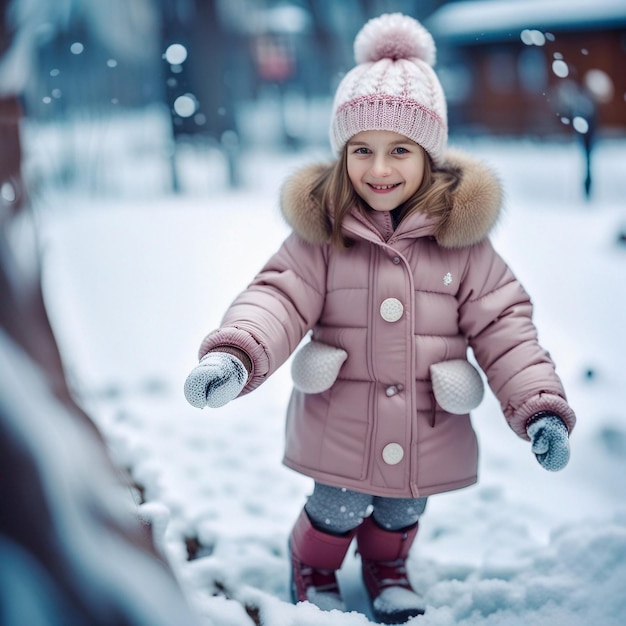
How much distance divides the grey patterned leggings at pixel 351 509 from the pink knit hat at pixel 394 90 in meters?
0.76

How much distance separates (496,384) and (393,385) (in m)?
0.21

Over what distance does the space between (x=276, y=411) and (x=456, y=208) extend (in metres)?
1.47

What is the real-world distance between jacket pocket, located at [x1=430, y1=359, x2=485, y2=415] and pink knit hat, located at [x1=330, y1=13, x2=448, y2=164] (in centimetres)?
46

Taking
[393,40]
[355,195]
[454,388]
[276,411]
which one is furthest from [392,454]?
[276,411]

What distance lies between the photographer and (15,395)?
900 mm

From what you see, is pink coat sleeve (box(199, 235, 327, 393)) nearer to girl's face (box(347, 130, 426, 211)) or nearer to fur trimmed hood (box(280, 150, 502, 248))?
fur trimmed hood (box(280, 150, 502, 248))

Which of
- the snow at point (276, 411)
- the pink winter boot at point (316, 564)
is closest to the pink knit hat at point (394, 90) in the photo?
the snow at point (276, 411)

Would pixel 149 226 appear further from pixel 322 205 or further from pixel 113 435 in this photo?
pixel 322 205

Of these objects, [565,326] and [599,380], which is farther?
[565,326]

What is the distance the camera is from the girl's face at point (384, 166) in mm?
1412

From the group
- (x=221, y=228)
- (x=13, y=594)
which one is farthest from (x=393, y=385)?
(x=221, y=228)

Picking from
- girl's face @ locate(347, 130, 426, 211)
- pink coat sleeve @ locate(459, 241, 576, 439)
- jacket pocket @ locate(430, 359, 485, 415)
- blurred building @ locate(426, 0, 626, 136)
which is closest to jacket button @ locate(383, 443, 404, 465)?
jacket pocket @ locate(430, 359, 485, 415)

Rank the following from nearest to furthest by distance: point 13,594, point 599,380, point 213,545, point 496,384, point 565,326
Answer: point 13,594, point 496,384, point 213,545, point 599,380, point 565,326

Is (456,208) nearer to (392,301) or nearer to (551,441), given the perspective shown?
(392,301)
